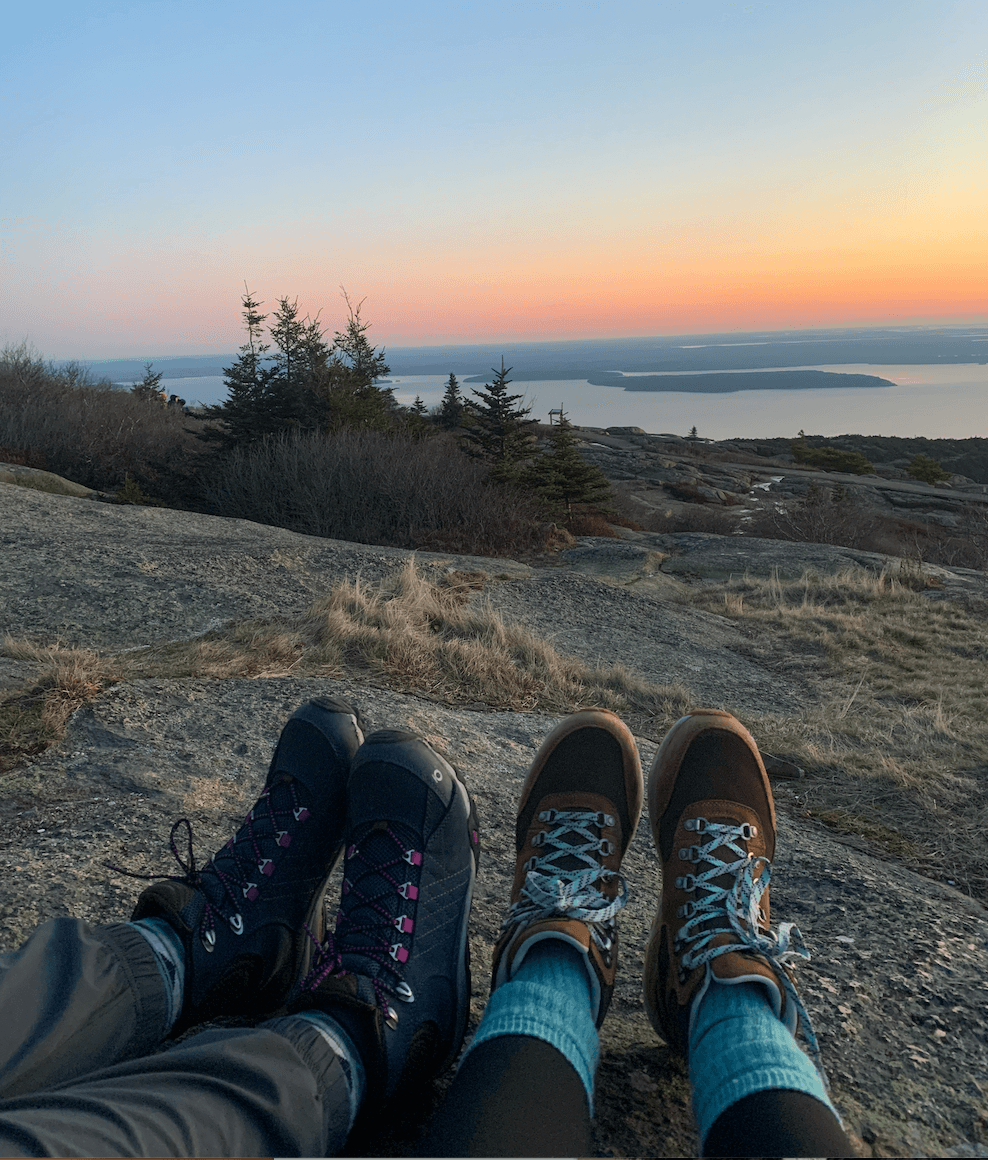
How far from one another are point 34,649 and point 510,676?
212 centimetres

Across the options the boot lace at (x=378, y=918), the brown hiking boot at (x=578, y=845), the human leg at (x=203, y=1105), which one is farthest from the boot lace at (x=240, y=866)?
the brown hiking boot at (x=578, y=845)

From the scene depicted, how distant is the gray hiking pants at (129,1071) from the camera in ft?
2.84

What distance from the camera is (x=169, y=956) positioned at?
1.28 m

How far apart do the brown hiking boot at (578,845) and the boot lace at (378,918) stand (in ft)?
0.58

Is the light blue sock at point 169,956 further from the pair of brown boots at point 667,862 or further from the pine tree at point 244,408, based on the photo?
the pine tree at point 244,408

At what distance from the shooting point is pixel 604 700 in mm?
3744

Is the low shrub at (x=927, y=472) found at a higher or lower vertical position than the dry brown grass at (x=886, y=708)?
higher

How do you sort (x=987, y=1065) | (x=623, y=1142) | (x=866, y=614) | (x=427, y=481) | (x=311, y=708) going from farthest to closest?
(x=427, y=481) → (x=866, y=614) → (x=311, y=708) → (x=987, y=1065) → (x=623, y=1142)

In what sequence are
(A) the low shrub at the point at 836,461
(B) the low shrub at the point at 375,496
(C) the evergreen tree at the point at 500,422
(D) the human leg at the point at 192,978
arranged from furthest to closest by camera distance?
(A) the low shrub at the point at 836,461
(C) the evergreen tree at the point at 500,422
(B) the low shrub at the point at 375,496
(D) the human leg at the point at 192,978

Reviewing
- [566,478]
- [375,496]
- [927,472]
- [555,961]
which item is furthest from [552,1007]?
[927,472]

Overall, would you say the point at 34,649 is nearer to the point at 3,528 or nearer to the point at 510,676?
the point at 510,676

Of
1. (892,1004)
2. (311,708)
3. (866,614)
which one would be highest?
(311,708)

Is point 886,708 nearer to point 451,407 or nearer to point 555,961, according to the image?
point 555,961

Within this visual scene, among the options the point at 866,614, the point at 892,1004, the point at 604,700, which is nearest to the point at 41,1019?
the point at 892,1004
